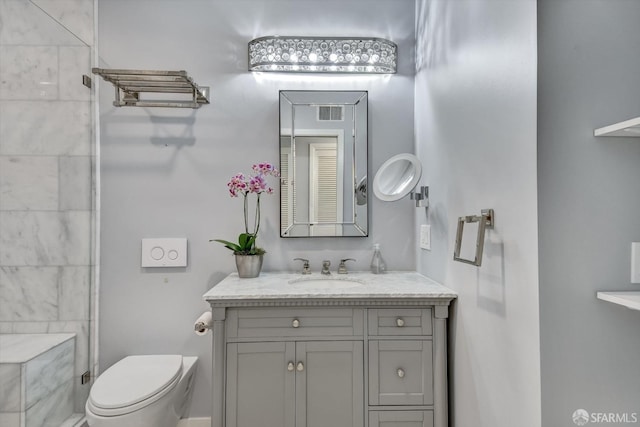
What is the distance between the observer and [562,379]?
2.74 ft

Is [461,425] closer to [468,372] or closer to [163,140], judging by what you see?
[468,372]

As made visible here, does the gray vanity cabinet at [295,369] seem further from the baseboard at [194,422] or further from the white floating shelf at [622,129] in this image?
the white floating shelf at [622,129]

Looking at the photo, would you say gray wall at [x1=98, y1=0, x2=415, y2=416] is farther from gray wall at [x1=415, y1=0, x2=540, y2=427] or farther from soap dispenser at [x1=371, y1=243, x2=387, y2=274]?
gray wall at [x1=415, y1=0, x2=540, y2=427]

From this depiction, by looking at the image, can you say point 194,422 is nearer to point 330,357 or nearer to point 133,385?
point 133,385

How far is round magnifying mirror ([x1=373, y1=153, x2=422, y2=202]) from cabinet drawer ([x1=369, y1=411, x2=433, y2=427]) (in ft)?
3.04

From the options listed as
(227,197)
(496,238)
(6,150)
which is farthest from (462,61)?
(6,150)

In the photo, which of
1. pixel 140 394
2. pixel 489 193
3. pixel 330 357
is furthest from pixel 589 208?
pixel 140 394

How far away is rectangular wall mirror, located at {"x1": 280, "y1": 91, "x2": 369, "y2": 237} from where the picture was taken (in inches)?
75.6

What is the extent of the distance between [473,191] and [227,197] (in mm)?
1290

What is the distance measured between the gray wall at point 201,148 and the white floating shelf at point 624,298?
116cm

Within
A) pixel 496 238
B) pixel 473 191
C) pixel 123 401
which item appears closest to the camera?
pixel 496 238

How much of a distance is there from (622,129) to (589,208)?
20 centimetres

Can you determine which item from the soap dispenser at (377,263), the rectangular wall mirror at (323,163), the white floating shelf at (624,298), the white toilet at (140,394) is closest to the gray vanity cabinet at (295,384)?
the white toilet at (140,394)

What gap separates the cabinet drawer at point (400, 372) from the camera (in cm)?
138
